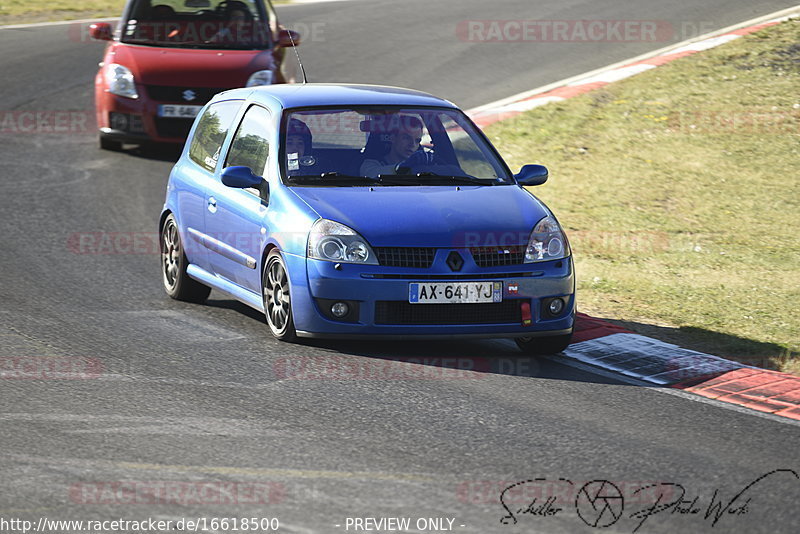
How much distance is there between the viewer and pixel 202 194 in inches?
380

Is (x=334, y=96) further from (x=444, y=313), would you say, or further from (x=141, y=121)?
(x=141, y=121)

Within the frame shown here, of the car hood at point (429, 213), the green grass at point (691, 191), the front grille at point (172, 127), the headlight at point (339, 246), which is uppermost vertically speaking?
the car hood at point (429, 213)

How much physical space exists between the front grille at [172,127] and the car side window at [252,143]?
580cm

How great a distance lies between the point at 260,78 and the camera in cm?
1549

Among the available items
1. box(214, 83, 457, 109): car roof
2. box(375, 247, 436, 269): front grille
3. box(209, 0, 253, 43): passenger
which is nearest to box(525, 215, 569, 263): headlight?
box(375, 247, 436, 269): front grille

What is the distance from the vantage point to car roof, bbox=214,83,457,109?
30.6 feet

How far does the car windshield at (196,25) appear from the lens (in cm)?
1600

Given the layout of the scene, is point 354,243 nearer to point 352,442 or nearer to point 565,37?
point 352,442

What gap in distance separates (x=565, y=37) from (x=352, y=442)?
60.3ft

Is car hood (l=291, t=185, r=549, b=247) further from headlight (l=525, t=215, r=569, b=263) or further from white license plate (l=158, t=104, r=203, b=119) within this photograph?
white license plate (l=158, t=104, r=203, b=119)

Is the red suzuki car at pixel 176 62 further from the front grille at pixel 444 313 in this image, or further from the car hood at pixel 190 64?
the front grille at pixel 444 313

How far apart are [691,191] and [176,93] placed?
587cm

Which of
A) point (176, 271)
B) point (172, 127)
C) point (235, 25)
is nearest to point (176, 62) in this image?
point (172, 127)

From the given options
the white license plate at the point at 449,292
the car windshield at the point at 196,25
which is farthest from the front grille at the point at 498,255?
the car windshield at the point at 196,25
